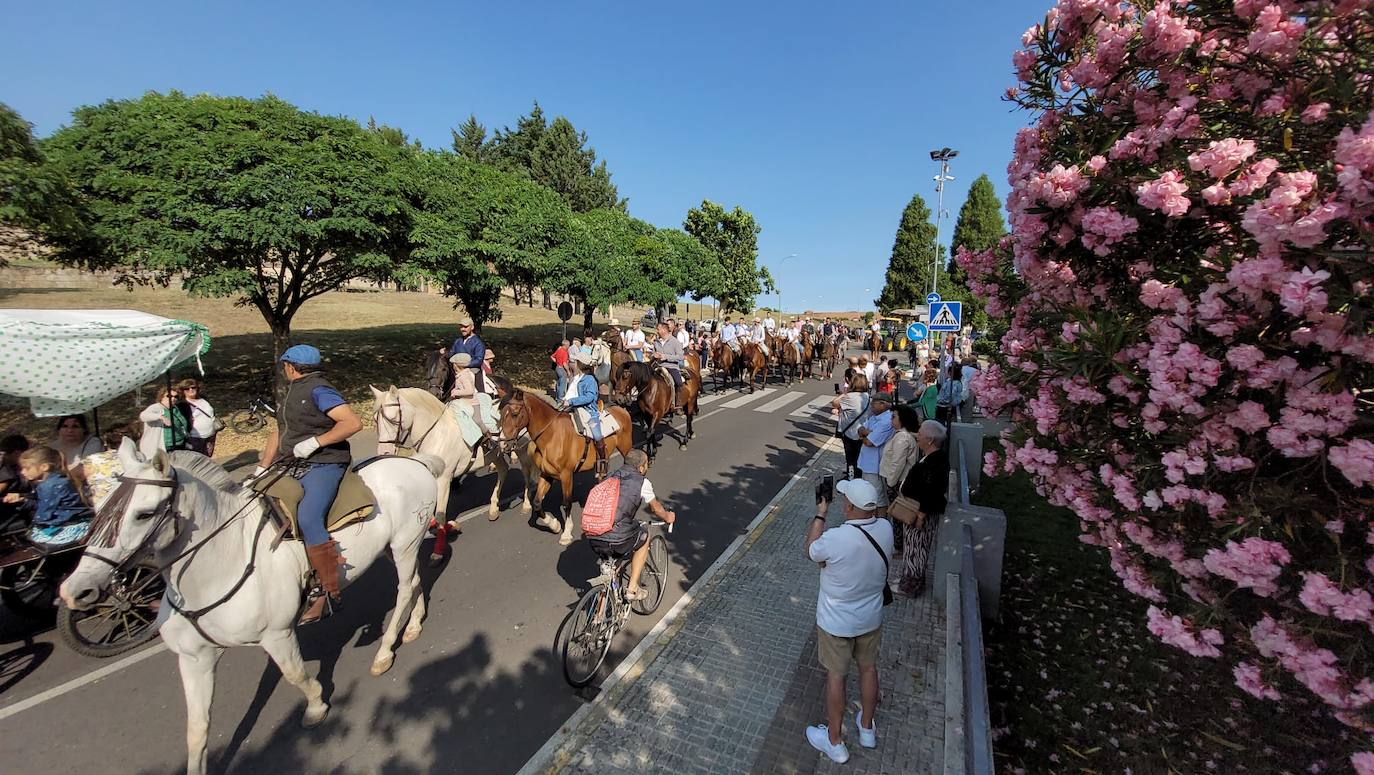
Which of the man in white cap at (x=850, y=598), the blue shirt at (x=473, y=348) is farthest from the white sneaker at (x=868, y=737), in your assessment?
the blue shirt at (x=473, y=348)

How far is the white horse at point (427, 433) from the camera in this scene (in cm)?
718

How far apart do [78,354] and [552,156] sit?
52.1 metres

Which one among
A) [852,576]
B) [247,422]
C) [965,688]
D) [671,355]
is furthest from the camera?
[671,355]

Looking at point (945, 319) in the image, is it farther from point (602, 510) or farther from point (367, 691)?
point (367, 691)

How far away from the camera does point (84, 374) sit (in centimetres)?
626

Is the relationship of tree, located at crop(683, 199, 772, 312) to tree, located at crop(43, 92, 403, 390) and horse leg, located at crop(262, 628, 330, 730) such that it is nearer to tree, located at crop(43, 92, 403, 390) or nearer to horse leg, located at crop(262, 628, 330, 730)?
tree, located at crop(43, 92, 403, 390)

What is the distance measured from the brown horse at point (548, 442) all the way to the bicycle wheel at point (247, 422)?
8.56 m

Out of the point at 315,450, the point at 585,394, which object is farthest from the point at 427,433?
the point at 315,450

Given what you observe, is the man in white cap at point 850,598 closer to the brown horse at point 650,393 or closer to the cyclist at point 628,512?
the cyclist at point 628,512

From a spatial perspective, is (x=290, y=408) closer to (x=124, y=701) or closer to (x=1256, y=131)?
(x=124, y=701)

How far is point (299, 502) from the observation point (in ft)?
14.1

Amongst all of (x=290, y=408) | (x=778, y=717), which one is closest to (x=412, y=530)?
(x=290, y=408)

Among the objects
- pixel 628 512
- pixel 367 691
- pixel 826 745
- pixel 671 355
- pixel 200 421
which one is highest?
pixel 671 355

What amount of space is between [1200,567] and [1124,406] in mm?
868
